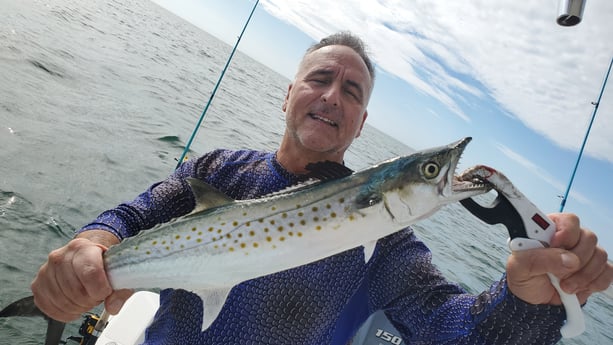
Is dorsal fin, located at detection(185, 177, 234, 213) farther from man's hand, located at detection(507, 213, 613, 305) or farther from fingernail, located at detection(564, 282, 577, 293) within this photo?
fingernail, located at detection(564, 282, 577, 293)

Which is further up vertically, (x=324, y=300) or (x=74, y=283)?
(x=324, y=300)

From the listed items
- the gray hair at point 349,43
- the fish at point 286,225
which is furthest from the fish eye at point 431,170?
the gray hair at point 349,43

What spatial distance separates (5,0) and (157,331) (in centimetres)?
2898

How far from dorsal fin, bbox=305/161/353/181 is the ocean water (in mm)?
4641

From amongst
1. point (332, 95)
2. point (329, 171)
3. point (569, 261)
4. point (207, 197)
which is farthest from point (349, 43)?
point (569, 261)

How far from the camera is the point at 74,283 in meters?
Result: 2.25

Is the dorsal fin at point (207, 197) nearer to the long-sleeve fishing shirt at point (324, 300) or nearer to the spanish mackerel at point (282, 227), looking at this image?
the spanish mackerel at point (282, 227)

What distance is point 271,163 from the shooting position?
3340 millimetres

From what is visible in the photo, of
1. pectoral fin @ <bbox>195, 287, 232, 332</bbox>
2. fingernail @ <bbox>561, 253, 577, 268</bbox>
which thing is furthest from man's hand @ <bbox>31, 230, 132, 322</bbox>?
fingernail @ <bbox>561, 253, 577, 268</bbox>

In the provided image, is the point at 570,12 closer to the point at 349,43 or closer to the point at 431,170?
the point at 349,43

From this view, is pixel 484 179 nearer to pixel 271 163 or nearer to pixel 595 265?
pixel 595 265

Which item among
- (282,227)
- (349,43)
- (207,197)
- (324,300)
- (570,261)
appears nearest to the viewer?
(570,261)

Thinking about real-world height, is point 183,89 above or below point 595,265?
below

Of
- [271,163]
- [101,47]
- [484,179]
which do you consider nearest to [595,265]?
[484,179]
